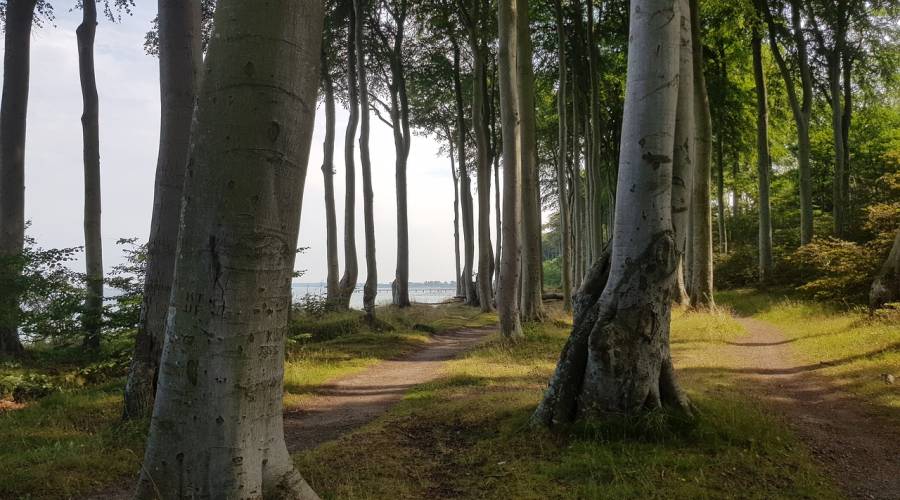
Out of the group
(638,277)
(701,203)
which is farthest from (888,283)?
(638,277)

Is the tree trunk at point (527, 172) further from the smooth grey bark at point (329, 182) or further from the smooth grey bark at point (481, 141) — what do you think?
the smooth grey bark at point (329, 182)

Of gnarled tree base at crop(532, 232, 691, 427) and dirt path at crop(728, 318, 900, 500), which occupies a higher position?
gnarled tree base at crop(532, 232, 691, 427)

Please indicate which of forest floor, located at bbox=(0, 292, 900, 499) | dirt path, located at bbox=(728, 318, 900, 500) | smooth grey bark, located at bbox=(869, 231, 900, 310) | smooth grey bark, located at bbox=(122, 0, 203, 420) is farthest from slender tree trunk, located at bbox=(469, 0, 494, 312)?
smooth grey bark, located at bbox=(122, 0, 203, 420)

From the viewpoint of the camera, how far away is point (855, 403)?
6664mm

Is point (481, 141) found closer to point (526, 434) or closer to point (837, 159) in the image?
point (837, 159)

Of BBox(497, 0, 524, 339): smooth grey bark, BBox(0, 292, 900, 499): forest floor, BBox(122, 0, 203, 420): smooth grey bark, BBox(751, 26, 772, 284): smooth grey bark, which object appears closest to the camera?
BBox(0, 292, 900, 499): forest floor

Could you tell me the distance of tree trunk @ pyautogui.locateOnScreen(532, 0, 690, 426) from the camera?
4.75 metres

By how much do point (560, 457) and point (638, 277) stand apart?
168 cm

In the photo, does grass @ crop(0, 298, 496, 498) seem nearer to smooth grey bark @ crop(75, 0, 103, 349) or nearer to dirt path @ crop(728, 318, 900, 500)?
smooth grey bark @ crop(75, 0, 103, 349)

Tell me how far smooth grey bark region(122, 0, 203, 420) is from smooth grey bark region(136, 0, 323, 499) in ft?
12.1

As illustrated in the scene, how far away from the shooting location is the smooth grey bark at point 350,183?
58.9 ft

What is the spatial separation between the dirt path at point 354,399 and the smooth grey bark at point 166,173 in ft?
5.84

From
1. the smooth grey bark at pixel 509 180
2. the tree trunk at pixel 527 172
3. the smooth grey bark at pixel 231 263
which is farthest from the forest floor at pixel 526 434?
the tree trunk at pixel 527 172

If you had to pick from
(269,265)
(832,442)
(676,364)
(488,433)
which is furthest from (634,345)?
(676,364)
